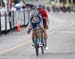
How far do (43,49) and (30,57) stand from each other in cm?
168

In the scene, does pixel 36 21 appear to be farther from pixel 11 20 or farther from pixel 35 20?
pixel 11 20

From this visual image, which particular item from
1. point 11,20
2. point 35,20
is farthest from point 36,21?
point 11,20

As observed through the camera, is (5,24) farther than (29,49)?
Yes

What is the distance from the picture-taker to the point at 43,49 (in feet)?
53.9

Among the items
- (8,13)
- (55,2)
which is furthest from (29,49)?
(55,2)

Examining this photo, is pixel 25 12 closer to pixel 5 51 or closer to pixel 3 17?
pixel 3 17

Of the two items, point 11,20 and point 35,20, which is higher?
point 35,20

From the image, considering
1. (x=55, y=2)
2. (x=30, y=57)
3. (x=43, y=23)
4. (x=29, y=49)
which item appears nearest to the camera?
(x=30, y=57)

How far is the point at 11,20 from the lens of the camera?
97.2 feet

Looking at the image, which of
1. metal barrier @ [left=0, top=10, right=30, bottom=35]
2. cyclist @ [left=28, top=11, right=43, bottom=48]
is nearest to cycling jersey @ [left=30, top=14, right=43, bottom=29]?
cyclist @ [left=28, top=11, right=43, bottom=48]

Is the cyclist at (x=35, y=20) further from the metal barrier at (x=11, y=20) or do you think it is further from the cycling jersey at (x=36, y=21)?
the metal barrier at (x=11, y=20)

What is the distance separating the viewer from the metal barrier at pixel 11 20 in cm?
2718

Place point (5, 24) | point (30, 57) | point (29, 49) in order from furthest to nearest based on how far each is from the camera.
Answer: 1. point (5, 24)
2. point (29, 49)
3. point (30, 57)

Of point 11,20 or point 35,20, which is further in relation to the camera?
point 11,20
